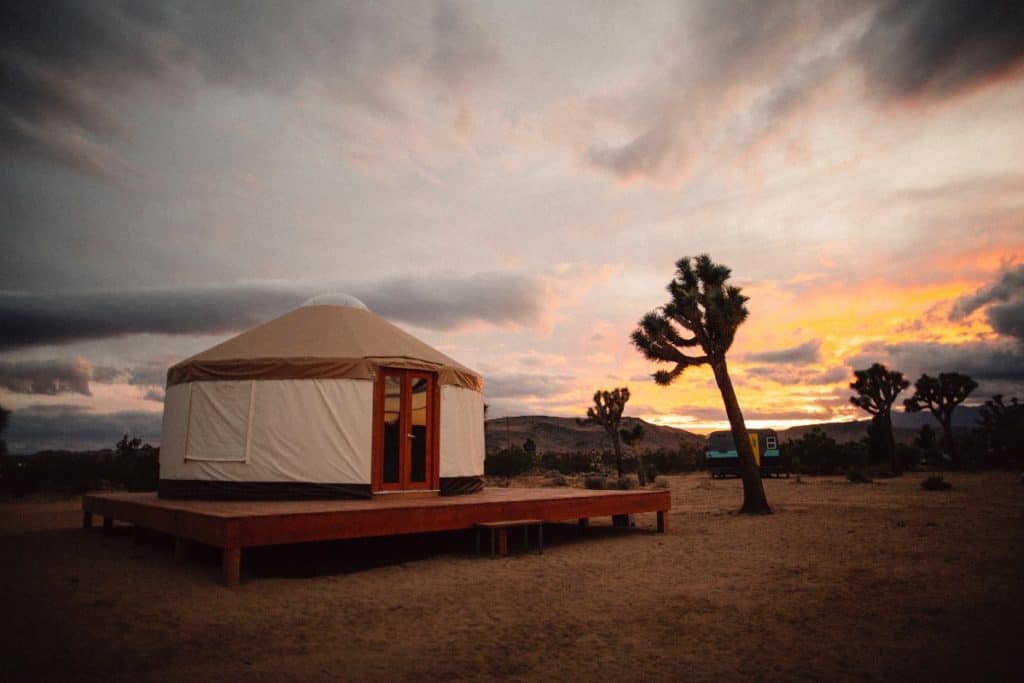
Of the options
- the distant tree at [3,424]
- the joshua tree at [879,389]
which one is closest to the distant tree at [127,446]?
the distant tree at [3,424]

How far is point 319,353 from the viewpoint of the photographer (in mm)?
7113

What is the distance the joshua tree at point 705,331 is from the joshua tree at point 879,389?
14365 millimetres

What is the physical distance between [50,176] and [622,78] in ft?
31.4

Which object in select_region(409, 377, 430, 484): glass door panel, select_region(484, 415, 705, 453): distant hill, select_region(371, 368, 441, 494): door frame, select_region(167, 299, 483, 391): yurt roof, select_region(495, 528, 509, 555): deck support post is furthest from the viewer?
select_region(484, 415, 705, 453): distant hill

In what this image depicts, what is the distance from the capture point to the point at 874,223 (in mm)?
10047

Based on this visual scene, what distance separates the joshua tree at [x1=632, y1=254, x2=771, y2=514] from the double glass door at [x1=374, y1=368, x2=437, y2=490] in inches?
181

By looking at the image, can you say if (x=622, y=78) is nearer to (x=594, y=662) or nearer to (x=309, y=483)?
Result: (x=309, y=483)

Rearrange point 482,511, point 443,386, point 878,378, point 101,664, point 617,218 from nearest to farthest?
1. point 101,664
2. point 482,511
3. point 443,386
4. point 617,218
5. point 878,378

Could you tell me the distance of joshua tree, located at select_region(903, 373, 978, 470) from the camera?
22.5m

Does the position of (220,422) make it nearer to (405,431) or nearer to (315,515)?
(405,431)

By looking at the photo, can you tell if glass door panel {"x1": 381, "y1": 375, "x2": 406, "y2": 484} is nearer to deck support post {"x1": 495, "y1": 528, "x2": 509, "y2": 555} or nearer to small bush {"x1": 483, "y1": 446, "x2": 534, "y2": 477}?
deck support post {"x1": 495, "y1": 528, "x2": 509, "y2": 555}

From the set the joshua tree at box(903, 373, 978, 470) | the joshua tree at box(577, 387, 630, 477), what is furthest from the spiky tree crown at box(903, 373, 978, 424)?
the joshua tree at box(577, 387, 630, 477)

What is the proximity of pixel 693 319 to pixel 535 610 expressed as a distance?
7.06 meters

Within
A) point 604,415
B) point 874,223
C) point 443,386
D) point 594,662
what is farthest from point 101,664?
point 604,415
